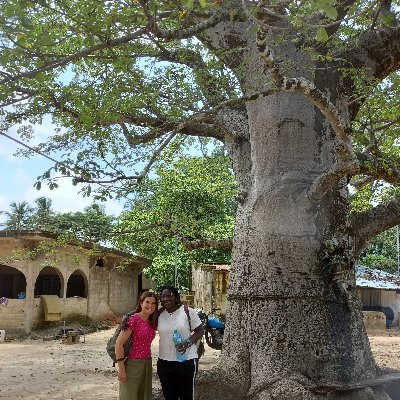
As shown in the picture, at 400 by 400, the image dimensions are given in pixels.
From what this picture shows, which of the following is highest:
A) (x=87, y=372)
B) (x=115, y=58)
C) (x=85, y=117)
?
(x=115, y=58)

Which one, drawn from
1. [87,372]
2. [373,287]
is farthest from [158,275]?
[87,372]

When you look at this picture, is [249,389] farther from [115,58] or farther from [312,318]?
[115,58]

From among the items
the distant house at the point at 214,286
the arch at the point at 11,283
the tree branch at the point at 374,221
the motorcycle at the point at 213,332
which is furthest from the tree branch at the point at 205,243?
the arch at the point at 11,283

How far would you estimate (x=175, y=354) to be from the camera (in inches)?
161

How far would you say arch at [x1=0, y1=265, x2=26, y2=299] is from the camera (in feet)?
65.4

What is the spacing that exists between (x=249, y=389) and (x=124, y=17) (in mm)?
3698

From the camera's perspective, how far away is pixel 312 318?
495 cm

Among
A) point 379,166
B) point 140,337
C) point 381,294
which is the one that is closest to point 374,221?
point 379,166

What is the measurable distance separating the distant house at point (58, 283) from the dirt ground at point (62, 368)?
143 cm

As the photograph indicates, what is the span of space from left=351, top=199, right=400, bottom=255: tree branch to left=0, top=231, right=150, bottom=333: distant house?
4.94m

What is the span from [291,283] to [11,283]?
17.4m

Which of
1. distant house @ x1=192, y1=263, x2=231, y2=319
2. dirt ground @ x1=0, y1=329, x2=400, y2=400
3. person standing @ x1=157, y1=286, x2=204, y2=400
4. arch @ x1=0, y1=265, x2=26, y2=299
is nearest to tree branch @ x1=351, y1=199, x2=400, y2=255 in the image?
person standing @ x1=157, y1=286, x2=204, y2=400

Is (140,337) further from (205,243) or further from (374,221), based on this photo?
(374,221)

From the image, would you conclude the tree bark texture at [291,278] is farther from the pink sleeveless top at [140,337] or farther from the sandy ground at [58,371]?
the sandy ground at [58,371]
